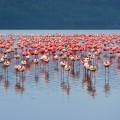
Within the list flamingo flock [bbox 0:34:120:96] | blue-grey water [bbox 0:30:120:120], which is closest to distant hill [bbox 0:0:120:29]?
flamingo flock [bbox 0:34:120:96]

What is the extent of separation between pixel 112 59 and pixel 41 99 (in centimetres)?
1947

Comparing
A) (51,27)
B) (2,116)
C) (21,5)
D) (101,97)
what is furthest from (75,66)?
(21,5)

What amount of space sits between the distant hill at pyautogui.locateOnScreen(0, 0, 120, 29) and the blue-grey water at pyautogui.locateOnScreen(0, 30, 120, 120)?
137105 millimetres

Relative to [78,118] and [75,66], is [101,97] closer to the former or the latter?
[78,118]

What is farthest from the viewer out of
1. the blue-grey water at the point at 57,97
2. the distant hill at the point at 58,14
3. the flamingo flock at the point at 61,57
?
the distant hill at the point at 58,14

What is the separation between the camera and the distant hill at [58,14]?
584 ft

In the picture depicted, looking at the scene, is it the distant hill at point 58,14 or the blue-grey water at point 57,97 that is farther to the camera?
the distant hill at point 58,14

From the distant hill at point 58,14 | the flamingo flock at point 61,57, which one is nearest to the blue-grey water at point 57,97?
the flamingo flock at point 61,57

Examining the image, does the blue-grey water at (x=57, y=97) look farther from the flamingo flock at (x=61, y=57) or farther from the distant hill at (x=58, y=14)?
the distant hill at (x=58, y=14)

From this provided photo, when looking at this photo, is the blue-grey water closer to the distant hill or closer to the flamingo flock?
the flamingo flock

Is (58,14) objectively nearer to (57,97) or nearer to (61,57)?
(61,57)

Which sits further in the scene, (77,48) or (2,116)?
(77,48)

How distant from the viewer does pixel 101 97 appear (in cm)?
3112

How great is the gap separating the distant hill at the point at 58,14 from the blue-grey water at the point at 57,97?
13711 centimetres
